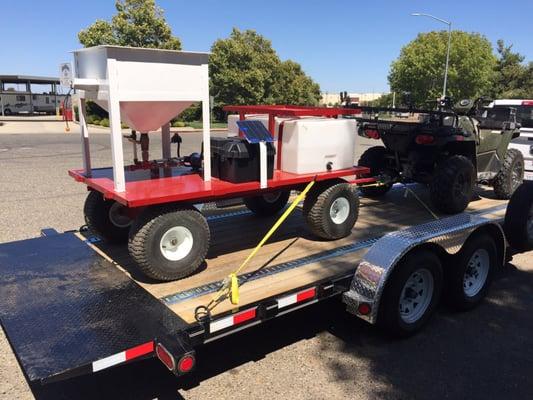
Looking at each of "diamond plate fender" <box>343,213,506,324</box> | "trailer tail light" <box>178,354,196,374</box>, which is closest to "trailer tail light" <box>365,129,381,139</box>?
"diamond plate fender" <box>343,213,506,324</box>

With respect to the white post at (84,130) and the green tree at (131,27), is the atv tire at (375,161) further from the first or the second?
the green tree at (131,27)

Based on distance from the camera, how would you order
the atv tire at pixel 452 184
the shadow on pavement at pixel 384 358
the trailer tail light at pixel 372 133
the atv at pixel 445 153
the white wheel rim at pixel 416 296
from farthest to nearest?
the trailer tail light at pixel 372 133
the atv at pixel 445 153
the atv tire at pixel 452 184
the white wheel rim at pixel 416 296
the shadow on pavement at pixel 384 358

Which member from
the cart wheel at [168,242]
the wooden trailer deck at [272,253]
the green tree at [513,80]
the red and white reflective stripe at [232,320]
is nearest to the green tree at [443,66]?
the green tree at [513,80]

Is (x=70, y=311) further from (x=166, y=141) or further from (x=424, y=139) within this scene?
(x=424, y=139)

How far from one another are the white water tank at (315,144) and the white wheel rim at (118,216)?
4.99 ft

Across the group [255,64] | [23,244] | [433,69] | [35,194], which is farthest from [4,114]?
[23,244]

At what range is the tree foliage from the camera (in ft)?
114

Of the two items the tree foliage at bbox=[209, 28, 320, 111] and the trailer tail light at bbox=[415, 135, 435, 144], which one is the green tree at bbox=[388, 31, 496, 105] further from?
the trailer tail light at bbox=[415, 135, 435, 144]

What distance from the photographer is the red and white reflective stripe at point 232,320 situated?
280cm

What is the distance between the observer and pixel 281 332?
157 inches

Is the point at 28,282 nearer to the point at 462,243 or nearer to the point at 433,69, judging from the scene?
the point at 462,243

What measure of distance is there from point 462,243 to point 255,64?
3395 centimetres

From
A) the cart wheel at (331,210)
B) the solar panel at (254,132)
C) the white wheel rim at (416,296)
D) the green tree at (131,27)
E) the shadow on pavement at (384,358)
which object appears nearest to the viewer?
the shadow on pavement at (384,358)

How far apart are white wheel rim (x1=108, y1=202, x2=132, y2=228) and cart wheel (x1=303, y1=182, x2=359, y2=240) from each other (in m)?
1.67
